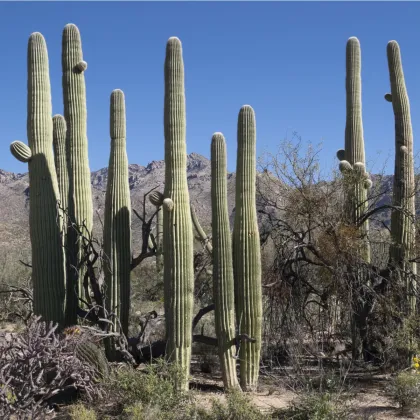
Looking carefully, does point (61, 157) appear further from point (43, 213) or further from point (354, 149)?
point (354, 149)

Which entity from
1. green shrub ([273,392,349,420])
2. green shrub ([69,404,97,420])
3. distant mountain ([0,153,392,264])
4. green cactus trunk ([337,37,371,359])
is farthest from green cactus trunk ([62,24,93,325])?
distant mountain ([0,153,392,264])

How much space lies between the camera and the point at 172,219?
9102 millimetres

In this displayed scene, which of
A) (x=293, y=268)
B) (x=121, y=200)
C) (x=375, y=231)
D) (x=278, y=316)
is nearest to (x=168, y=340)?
(x=121, y=200)

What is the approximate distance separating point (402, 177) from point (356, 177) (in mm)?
782

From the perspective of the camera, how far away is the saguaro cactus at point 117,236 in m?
9.94

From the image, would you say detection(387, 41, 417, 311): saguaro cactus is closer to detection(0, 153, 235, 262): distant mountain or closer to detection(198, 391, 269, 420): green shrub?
detection(198, 391, 269, 420): green shrub

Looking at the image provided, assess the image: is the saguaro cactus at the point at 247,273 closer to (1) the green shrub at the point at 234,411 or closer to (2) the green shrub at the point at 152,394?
(2) the green shrub at the point at 152,394

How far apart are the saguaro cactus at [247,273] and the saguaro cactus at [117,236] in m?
1.70

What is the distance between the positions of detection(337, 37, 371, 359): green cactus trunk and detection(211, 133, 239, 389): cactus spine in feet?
7.79

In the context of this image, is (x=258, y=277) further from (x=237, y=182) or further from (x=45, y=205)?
(x=45, y=205)

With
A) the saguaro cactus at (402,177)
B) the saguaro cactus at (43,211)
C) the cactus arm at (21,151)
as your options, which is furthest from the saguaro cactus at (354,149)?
the cactus arm at (21,151)

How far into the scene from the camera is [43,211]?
31.8ft

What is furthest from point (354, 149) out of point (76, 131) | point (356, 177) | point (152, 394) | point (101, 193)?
point (101, 193)

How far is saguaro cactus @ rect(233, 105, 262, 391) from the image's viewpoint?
9.55 metres
